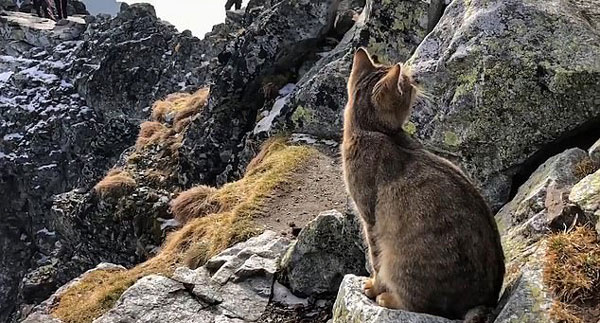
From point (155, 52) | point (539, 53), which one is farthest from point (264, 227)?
point (155, 52)

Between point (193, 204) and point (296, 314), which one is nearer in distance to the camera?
point (296, 314)

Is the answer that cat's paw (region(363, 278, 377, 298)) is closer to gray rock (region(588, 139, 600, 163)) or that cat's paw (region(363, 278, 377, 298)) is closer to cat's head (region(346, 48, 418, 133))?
cat's head (region(346, 48, 418, 133))

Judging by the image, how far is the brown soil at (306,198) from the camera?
11.7 metres

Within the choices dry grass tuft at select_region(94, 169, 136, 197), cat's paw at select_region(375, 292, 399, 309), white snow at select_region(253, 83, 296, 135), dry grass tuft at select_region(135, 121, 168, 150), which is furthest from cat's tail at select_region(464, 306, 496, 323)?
dry grass tuft at select_region(135, 121, 168, 150)

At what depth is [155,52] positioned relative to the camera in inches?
1433

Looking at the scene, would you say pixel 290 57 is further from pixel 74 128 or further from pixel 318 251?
pixel 74 128

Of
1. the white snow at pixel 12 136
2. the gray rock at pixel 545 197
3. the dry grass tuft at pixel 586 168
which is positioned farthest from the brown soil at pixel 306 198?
the white snow at pixel 12 136

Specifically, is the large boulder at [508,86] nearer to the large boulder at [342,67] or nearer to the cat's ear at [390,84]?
the cat's ear at [390,84]

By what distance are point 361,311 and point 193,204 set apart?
36.6 ft

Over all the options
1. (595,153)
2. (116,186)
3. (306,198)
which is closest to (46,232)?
(116,186)

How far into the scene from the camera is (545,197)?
559 cm

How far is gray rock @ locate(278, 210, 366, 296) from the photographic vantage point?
8.65 metres

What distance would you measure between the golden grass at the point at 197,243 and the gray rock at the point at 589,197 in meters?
6.97

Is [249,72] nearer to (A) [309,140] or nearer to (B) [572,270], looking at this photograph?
(A) [309,140]
